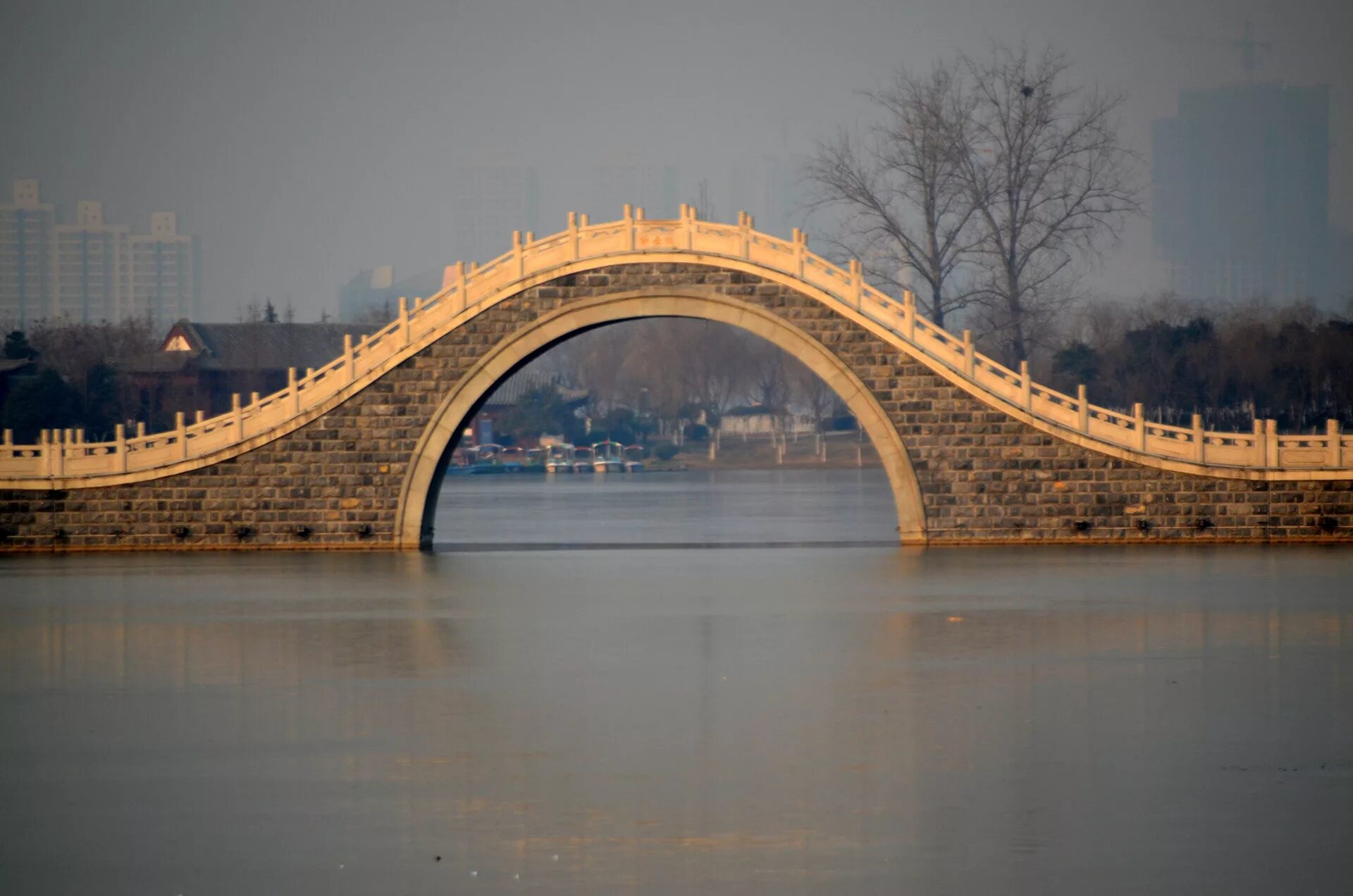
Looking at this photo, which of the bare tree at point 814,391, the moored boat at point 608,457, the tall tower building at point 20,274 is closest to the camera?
the bare tree at point 814,391

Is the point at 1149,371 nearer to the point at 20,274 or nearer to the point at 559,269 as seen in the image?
the point at 559,269

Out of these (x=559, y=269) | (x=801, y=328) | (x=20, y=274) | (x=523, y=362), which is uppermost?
(x=20, y=274)

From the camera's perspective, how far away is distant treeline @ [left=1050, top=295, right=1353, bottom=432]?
5488 cm

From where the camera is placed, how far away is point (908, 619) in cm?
1767

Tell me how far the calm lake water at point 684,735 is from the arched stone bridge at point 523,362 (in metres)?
4.31

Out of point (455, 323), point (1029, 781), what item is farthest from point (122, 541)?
point (1029, 781)

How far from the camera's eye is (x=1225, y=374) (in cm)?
5534

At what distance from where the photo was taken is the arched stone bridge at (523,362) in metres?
26.5

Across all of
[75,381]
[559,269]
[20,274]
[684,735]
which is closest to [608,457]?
[75,381]

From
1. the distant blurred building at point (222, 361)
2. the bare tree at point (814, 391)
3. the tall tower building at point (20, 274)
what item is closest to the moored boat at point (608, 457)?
the bare tree at point (814, 391)

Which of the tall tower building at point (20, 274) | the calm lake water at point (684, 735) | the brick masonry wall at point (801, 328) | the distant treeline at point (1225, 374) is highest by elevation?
the tall tower building at point (20, 274)

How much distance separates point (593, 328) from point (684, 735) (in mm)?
15965

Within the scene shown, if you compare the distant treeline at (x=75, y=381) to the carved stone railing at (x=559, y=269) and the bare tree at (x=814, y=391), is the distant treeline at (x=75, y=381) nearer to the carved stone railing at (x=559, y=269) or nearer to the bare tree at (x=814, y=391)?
the bare tree at (x=814, y=391)

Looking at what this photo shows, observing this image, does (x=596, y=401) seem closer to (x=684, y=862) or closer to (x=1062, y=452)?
(x=1062, y=452)
